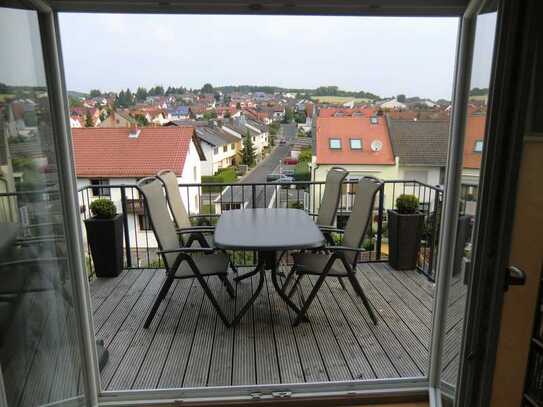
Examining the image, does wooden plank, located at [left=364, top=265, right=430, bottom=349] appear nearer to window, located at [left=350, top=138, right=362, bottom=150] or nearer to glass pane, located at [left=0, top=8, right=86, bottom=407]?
window, located at [left=350, top=138, right=362, bottom=150]

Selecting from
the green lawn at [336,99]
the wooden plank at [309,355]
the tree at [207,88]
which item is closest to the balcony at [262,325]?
the wooden plank at [309,355]

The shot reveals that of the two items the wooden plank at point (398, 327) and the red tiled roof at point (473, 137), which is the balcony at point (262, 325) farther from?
the red tiled roof at point (473, 137)

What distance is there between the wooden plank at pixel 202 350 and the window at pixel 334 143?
6.47 ft

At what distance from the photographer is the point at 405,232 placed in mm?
3840

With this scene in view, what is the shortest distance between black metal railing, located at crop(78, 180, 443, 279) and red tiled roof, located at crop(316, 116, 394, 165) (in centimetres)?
34

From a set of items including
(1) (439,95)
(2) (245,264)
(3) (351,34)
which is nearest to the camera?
(1) (439,95)

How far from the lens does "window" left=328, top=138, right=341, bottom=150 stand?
3894 millimetres

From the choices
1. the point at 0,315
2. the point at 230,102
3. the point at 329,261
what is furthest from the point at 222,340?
the point at 230,102

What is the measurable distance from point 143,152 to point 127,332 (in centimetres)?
195

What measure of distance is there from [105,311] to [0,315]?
2092mm

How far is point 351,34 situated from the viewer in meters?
2.30

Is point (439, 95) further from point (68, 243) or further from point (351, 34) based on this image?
point (68, 243)

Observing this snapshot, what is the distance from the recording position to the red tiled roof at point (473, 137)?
1.37 metres

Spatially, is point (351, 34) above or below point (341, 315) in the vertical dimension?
above
